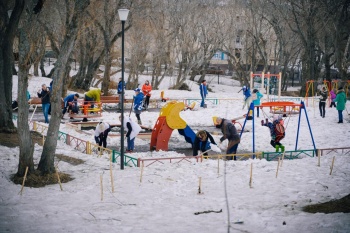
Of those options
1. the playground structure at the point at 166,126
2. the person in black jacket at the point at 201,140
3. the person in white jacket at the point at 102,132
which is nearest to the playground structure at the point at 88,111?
the playground structure at the point at 166,126

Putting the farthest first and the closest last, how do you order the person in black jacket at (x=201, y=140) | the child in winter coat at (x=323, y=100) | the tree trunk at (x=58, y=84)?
1. the child in winter coat at (x=323, y=100)
2. the person in black jacket at (x=201, y=140)
3. the tree trunk at (x=58, y=84)

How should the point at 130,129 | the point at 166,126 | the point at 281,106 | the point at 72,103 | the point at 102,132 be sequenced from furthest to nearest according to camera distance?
the point at 281,106 → the point at 72,103 → the point at 166,126 → the point at 102,132 → the point at 130,129

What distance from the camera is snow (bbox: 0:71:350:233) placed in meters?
8.62

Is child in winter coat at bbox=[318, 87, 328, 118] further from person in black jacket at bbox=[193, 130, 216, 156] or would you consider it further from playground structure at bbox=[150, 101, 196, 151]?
person in black jacket at bbox=[193, 130, 216, 156]

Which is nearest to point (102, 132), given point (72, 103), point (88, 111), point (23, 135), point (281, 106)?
point (23, 135)

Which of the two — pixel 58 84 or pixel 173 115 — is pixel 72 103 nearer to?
pixel 173 115

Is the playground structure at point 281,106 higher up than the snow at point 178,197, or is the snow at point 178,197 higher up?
the playground structure at point 281,106

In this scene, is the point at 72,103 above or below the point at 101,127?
above

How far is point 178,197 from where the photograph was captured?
1063 cm

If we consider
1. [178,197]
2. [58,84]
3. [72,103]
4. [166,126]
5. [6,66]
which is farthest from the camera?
[72,103]

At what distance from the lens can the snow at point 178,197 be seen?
340 inches

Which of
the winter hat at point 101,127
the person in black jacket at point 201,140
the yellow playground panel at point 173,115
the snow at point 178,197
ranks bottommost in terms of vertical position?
the snow at point 178,197

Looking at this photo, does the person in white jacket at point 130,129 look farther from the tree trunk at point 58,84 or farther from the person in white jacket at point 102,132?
the tree trunk at point 58,84

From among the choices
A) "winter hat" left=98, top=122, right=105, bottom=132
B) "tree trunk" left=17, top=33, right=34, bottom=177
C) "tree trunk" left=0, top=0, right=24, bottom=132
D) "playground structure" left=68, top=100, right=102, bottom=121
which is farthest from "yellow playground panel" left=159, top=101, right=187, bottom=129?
"playground structure" left=68, top=100, right=102, bottom=121
